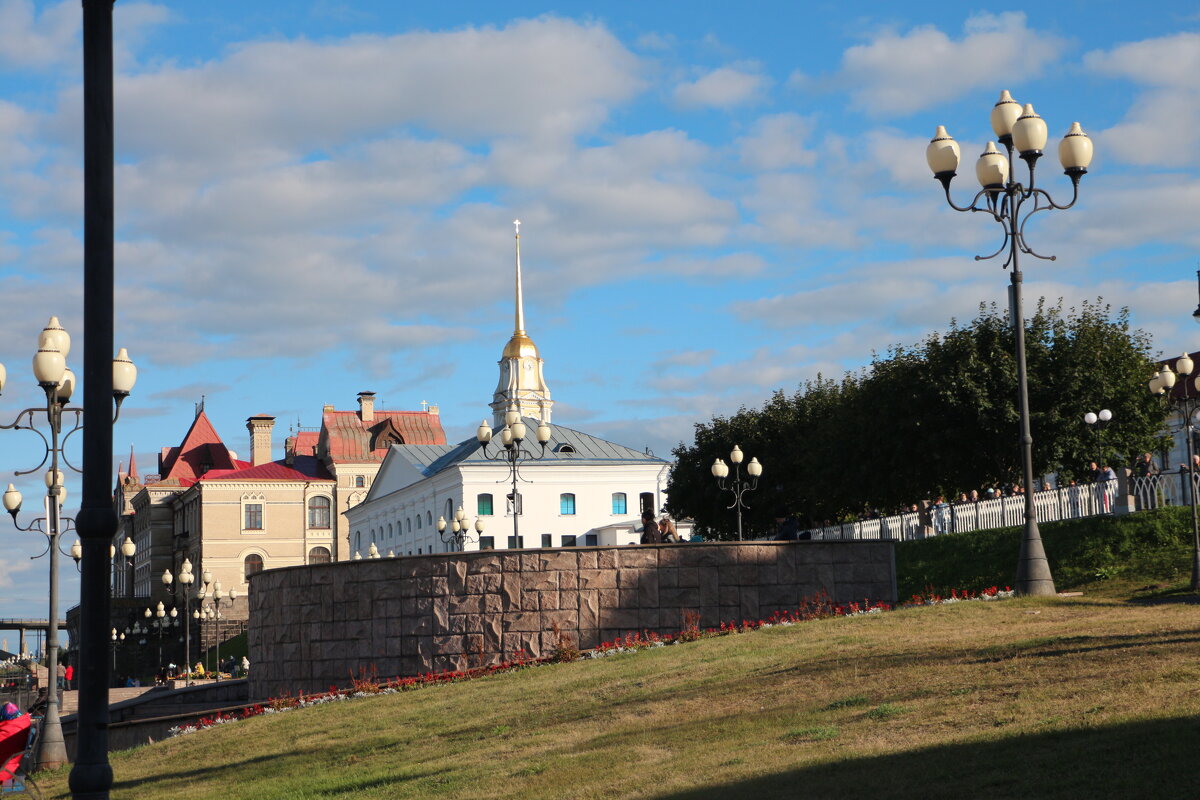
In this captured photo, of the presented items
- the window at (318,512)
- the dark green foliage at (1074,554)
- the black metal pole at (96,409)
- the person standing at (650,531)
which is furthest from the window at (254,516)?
the black metal pole at (96,409)

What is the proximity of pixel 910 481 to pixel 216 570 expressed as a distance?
68.4m

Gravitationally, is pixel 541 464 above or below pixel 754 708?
above

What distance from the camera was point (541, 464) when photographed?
8175 centimetres

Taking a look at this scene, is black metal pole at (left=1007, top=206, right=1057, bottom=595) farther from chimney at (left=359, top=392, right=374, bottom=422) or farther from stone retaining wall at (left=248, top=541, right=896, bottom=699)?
chimney at (left=359, top=392, right=374, bottom=422)

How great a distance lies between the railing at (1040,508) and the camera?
27109 millimetres

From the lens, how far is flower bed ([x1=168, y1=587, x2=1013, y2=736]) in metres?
22.9

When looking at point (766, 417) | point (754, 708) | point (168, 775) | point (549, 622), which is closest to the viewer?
point (754, 708)

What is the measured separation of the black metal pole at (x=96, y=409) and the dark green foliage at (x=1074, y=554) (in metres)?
20.3

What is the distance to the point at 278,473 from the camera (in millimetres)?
105375

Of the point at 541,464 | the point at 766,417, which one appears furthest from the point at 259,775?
the point at 541,464

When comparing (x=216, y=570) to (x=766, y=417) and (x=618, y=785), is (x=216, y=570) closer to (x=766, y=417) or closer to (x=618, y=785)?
(x=766, y=417)

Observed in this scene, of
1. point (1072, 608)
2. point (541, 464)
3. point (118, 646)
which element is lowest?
point (118, 646)

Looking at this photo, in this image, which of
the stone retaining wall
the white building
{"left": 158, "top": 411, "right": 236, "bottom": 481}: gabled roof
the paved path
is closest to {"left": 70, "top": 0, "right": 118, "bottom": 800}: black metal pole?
the stone retaining wall

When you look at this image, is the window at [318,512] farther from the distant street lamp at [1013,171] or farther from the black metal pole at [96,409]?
the black metal pole at [96,409]
